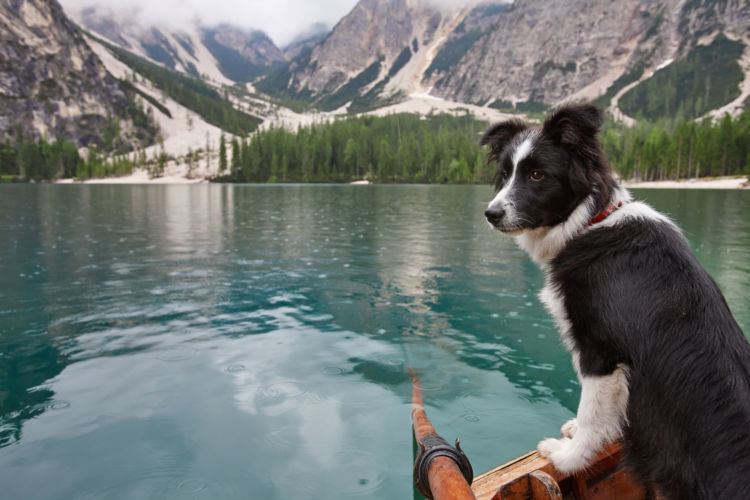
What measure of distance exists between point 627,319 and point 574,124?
5.02ft

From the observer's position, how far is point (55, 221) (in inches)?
1232

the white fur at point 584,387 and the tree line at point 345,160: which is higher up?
the tree line at point 345,160

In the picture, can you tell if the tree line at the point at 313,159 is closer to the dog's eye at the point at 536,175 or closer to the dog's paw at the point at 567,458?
the dog's eye at the point at 536,175

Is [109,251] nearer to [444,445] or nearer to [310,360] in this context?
[310,360]

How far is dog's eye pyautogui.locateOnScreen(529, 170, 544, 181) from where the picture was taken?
366 centimetres

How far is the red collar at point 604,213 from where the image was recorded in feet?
11.2

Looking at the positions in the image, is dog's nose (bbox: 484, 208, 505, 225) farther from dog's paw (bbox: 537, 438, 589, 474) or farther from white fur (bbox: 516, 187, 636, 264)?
dog's paw (bbox: 537, 438, 589, 474)

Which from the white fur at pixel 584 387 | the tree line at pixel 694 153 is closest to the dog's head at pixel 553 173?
the white fur at pixel 584 387

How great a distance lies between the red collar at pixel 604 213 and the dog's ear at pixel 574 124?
1.75ft

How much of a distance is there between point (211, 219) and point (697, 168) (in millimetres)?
106621

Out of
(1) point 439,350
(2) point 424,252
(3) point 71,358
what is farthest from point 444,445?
(2) point 424,252

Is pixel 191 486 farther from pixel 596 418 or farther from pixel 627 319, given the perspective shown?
pixel 627 319

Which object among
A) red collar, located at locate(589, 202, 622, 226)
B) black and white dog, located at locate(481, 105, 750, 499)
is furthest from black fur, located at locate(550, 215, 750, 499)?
red collar, located at locate(589, 202, 622, 226)

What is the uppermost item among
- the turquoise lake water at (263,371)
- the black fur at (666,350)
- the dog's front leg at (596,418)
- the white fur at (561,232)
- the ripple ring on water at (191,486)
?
the white fur at (561,232)
